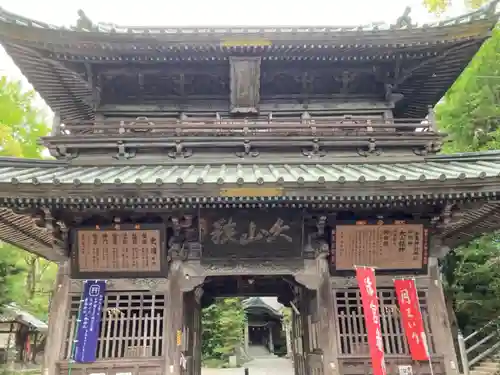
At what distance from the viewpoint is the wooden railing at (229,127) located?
9523mm

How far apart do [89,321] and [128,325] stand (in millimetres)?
750

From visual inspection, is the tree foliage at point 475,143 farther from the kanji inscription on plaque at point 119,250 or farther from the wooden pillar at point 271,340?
the wooden pillar at point 271,340

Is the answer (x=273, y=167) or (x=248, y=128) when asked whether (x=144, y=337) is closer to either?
(x=273, y=167)

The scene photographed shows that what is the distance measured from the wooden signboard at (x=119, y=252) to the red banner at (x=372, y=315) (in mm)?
4014

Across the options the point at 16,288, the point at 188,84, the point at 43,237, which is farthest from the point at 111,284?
the point at 16,288

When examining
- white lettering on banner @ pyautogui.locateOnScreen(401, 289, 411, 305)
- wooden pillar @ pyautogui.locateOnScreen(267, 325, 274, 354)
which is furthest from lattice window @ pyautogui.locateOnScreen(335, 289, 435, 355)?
wooden pillar @ pyautogui.locateOnScreen(267, 325, 274, 354)

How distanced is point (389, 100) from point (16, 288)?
16.2 m

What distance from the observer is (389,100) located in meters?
10.6

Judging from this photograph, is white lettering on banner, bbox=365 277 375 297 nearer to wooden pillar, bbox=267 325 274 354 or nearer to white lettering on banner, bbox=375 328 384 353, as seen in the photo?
white lettering on banner, bbox=375 328 384 353

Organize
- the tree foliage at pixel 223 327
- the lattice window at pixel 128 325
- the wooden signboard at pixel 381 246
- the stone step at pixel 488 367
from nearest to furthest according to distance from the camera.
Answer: the lattice window at pixel 128 325 → the wooden signboard at pixel 381 246 → the stone step at pixel 488 367 → the tree foliage at pixel 223 327

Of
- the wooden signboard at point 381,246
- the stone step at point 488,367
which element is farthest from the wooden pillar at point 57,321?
the stone step at point 488,367

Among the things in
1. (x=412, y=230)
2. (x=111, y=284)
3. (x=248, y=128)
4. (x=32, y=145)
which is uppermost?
(x=32, y=145)

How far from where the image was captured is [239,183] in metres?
7.14

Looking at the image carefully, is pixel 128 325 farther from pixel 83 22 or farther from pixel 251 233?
pixel 83 22
